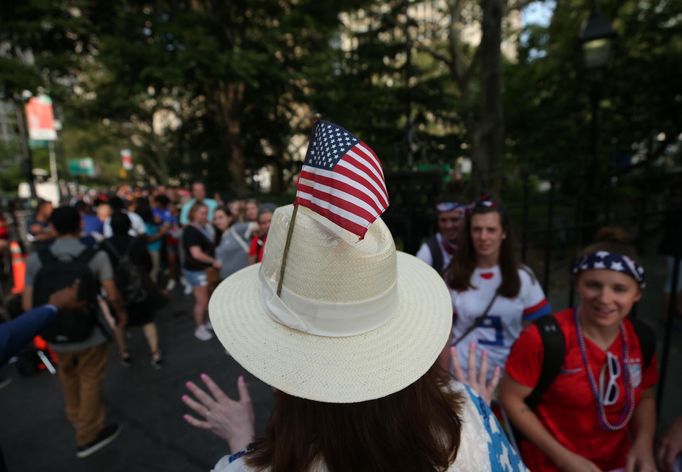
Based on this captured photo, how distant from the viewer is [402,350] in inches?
42.5

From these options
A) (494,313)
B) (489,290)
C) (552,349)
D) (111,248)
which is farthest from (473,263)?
(111,248)

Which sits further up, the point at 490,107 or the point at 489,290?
the point at 490,107

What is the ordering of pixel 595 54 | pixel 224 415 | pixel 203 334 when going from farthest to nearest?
pixel 595 54 < pixel 203 334 < pixel 224 415

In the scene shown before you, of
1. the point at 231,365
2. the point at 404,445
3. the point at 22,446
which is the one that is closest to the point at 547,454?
the point at 404,445

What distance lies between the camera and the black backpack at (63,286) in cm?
Answer: 304

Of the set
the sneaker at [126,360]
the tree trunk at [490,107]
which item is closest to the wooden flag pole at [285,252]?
the sneaker at [126,360]

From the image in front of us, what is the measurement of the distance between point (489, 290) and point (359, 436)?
1885 mm

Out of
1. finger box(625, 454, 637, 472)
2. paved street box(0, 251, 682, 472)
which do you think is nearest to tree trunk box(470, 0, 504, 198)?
paved street box(0, 251, 682, 472)

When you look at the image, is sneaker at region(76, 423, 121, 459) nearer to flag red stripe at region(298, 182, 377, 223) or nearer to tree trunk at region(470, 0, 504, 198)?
flag red stripe at region(298, 182, 377, 223)

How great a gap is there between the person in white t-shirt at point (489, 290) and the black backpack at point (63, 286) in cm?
296

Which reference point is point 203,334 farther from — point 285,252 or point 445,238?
point 285,252

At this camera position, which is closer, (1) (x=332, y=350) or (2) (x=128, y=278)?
(1) (x=332, y=350)

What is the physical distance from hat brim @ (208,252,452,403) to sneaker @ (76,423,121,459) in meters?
3.20

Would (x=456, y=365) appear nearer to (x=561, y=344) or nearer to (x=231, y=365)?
(x=561, y=344)
